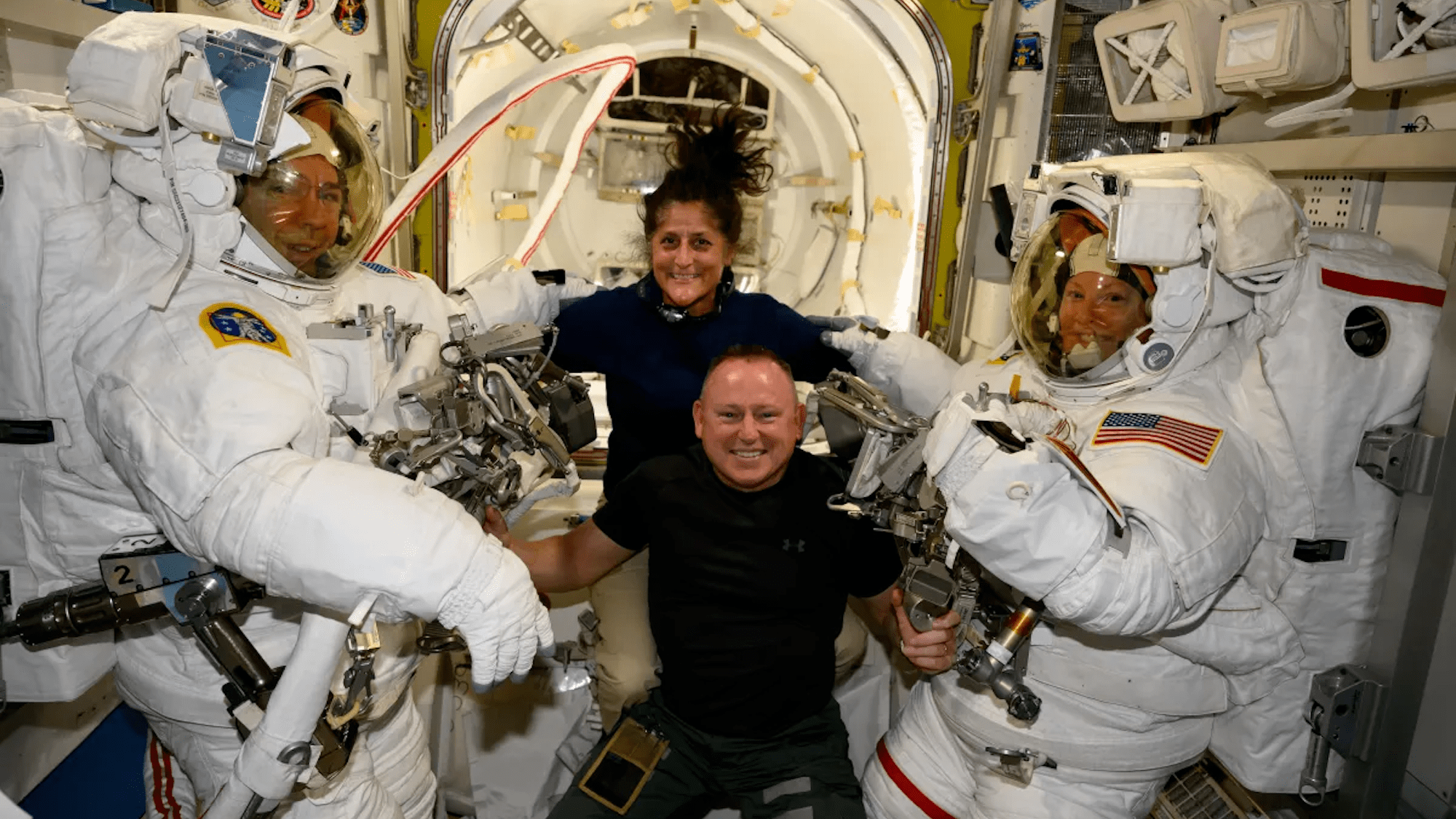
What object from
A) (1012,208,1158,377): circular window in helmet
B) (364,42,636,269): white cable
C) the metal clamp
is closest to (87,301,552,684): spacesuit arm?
(364,42,636,269): white cable

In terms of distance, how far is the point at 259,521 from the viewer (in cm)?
150

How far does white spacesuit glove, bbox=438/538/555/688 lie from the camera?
1.62 meters

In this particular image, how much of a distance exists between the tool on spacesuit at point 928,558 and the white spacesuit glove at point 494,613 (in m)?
0.77

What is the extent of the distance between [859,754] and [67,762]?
2.14 meters

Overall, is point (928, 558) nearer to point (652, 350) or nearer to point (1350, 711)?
point (1350, 711)

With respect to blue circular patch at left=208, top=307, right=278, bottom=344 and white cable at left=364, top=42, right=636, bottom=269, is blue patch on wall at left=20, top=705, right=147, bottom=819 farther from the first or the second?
white cable at left=364, top=42, right=636, bottom=269

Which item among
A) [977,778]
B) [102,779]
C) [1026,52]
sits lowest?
[102,779]

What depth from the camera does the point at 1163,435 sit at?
1845 mm

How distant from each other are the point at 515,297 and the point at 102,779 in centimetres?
166

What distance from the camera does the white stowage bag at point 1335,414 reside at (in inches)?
72.9

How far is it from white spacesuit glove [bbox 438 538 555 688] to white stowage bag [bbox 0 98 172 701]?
0.65 metres

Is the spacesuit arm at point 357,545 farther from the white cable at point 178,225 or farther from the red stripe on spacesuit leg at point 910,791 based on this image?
the red stripe on spacesuit leg at point 910,791

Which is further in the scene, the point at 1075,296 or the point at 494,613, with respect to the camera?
the point at 1075,296

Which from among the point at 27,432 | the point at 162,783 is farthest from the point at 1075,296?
the point at 162,783
